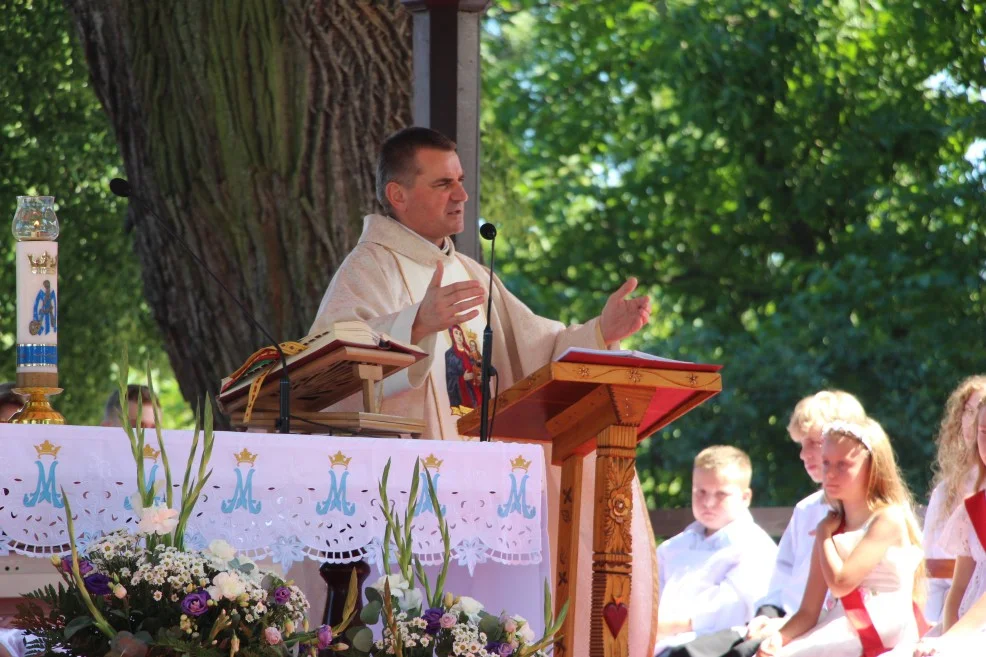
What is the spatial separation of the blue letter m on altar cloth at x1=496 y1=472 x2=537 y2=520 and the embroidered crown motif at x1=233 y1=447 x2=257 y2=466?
22.0 inches

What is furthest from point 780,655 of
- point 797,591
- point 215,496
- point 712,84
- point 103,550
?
point 712,84

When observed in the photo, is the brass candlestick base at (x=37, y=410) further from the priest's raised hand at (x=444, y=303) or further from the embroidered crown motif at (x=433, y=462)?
the priest's raised hand at (x=444, y=303)

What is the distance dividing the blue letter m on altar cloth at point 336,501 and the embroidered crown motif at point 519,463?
385 mm

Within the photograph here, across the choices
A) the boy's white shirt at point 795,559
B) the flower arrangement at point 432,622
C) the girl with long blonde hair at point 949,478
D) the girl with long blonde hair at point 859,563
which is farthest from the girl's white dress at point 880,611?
the flower arrangement at point 432,622

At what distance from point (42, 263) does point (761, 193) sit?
412 inches

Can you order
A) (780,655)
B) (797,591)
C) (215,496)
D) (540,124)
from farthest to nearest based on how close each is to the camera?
(540,124)
(797,591)
(780,655)
(215,496)

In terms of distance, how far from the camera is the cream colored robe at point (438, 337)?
4336 mm

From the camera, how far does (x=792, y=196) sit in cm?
1333

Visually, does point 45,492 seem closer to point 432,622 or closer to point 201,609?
point 201,609

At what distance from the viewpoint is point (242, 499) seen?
324 centimetres

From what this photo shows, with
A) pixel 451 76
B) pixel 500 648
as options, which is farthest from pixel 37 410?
pixel 451 76

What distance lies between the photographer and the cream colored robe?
4336 mm

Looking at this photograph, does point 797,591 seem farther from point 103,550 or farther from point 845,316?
point 845,316

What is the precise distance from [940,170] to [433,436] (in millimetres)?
9344
